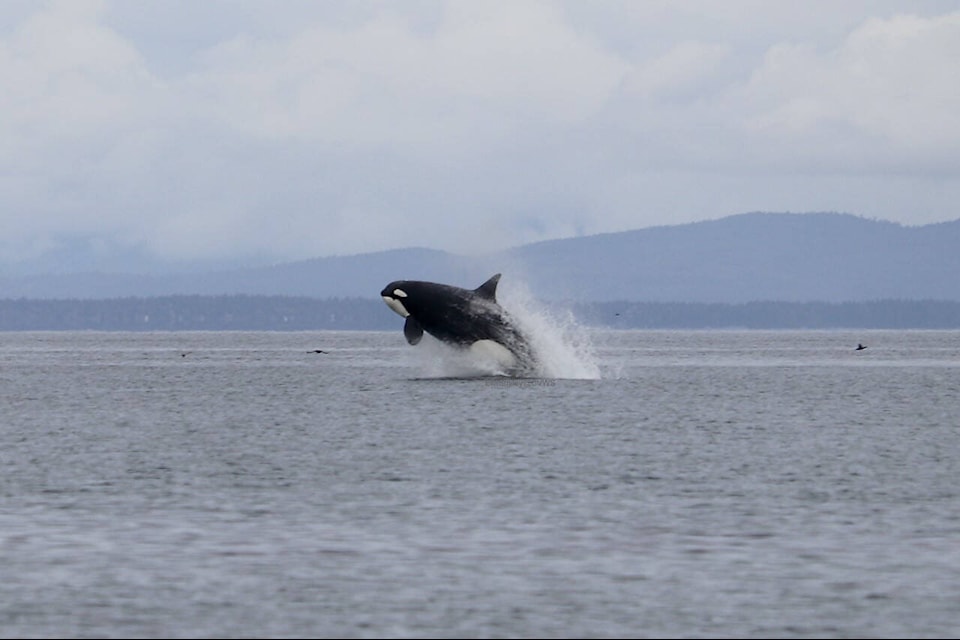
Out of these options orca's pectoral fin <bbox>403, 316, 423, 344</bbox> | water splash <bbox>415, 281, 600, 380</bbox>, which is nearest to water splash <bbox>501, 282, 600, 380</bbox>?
water splash <bbox>415, 281, 600, 380</bbox>

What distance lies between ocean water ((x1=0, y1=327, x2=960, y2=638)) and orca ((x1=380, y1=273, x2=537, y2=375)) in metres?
2.44

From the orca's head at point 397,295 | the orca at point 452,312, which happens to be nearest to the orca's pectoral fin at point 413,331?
the orca at point 452,312

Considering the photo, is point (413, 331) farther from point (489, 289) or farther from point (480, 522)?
point (480, 522)

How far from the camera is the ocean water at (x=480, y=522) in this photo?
1966cm

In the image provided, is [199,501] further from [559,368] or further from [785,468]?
[559,368]

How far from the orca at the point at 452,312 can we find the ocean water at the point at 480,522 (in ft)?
7.99

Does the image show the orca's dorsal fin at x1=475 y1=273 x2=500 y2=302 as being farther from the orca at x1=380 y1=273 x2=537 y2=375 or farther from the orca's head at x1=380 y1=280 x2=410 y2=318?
the orca's head at x1=380 y1=280 x2=410 y2=318

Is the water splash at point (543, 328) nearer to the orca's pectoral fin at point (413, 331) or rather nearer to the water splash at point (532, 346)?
the water splash at point (532, 346)

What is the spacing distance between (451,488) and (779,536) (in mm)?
8310

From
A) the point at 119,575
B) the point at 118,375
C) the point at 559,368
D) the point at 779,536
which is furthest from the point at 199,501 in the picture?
the point at 118,375

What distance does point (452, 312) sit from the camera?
5628 centimetres

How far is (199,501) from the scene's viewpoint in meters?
30.2

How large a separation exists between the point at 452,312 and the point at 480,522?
29.2 m

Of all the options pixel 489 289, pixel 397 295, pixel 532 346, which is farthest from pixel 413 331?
pixel 532 346
